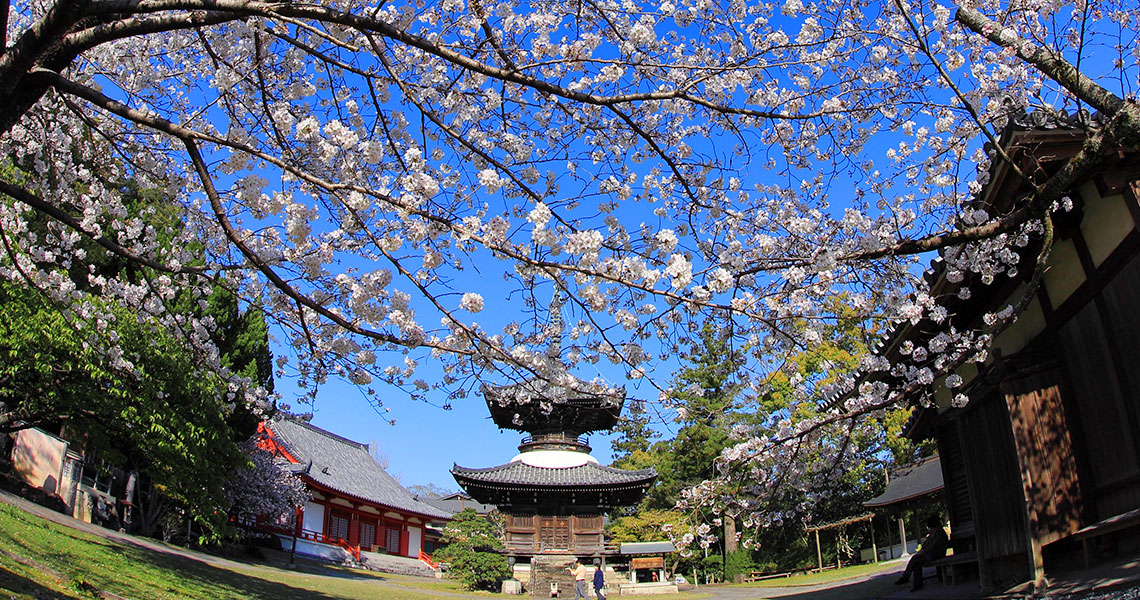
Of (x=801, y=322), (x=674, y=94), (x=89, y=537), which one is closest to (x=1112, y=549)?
(x=801, y=322)

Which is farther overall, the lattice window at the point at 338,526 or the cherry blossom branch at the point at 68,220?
the lattice window at the point at 338,526

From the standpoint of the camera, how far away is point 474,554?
20.6 metres

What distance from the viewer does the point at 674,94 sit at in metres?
3.37

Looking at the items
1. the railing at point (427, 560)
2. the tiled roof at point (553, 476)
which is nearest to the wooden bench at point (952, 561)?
the tiled roof at point (553, 476)

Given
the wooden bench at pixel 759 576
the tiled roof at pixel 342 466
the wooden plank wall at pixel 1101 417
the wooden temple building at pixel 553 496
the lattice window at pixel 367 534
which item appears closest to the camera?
the wooden plank wall at pixel 1101 417

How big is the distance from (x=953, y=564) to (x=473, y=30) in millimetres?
7907

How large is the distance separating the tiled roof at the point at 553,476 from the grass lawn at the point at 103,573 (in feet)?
25.0

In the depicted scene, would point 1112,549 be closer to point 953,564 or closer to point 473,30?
point 953,564

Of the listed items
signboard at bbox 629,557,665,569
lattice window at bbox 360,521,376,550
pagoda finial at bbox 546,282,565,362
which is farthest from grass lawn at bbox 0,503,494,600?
lattice window at bbox 360,521,376,550

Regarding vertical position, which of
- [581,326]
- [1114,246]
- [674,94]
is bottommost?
[581,326]

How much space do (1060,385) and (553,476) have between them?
18.5 m

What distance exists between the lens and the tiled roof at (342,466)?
91.6 feet

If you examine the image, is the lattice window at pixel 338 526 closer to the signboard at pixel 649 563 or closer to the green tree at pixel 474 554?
the green tree at pixel 474 554

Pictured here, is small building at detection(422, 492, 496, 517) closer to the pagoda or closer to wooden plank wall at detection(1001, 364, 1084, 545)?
the pagoda
